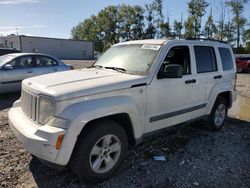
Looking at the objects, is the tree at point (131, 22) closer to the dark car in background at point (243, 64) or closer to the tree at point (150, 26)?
the tree at point (150, 26)

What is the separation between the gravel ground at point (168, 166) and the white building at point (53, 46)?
40.4 m

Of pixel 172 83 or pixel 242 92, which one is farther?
pixel 242 92

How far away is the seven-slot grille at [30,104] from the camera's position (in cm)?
376

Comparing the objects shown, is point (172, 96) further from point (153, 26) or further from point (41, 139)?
point (153, 26)

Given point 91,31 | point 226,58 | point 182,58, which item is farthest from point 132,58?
point 91,31

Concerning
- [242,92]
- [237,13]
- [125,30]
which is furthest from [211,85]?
[125,30]

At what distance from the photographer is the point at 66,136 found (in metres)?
3.34

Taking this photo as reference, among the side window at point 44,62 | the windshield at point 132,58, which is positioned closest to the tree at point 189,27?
the side window at point 44,62

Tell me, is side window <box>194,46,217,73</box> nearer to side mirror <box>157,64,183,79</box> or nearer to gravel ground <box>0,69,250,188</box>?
side mirror <box>157,64,183,79</box>

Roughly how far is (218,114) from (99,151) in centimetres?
359

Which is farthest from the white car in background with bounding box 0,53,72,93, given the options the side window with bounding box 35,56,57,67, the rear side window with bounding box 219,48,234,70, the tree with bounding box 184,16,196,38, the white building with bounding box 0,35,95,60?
the tree with bounding box 184,16,196,38

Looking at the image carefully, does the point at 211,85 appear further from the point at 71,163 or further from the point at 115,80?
the point at 71,163

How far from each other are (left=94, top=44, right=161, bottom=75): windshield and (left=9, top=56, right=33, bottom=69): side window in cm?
517

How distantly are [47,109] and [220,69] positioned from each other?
4.08 meters
